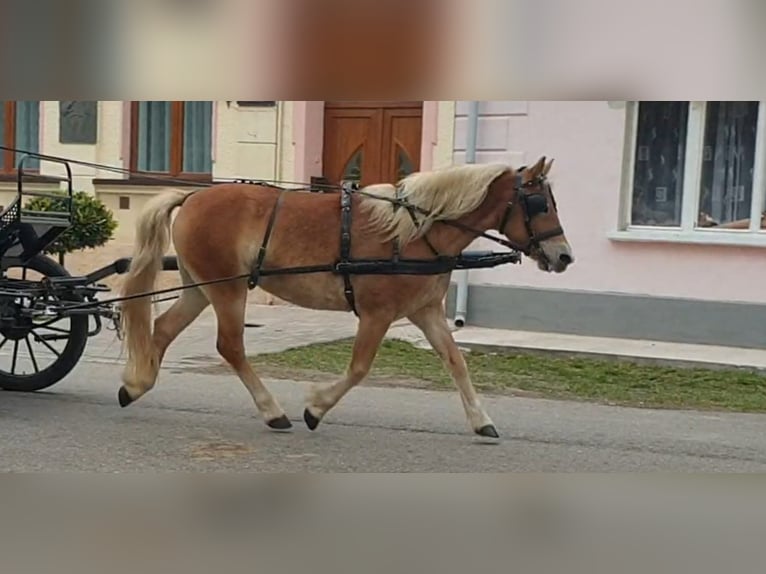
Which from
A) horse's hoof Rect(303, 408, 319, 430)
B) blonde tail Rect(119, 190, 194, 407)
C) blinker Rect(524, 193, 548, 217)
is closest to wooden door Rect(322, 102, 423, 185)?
blonde tail Rect(119, 190, 194, 407)

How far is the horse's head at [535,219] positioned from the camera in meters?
4.72

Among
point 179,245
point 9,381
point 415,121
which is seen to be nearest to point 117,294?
point 179,245

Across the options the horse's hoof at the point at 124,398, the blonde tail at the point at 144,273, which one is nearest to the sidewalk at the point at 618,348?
the horse's hoof at the point at 124,398

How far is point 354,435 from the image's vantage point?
5.27m

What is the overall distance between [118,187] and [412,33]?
5.50 meters

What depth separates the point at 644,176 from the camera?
28.3ft

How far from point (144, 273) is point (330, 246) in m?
0.94

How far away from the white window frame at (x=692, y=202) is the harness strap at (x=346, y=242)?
3930mm

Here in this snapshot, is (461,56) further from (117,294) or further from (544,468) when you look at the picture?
(117,294)

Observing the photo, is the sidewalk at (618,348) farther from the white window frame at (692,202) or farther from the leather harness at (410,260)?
the leather harness at (410,260)

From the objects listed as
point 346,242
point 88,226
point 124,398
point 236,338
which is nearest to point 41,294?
point 124,398

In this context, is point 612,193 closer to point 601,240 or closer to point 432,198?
point 601,240

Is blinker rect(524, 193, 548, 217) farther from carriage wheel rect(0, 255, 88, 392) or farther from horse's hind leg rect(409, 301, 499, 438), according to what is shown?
carriage wheel rect(0, 255, 88, 392)

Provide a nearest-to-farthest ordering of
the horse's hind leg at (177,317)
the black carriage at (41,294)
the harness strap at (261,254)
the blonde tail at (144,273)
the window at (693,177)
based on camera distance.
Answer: the harness strap at (261,254) → the blonde tail at (144,273) → the horse's hind leg at (177,317) → the black carriage at (41,294) → the window at (693,177)
